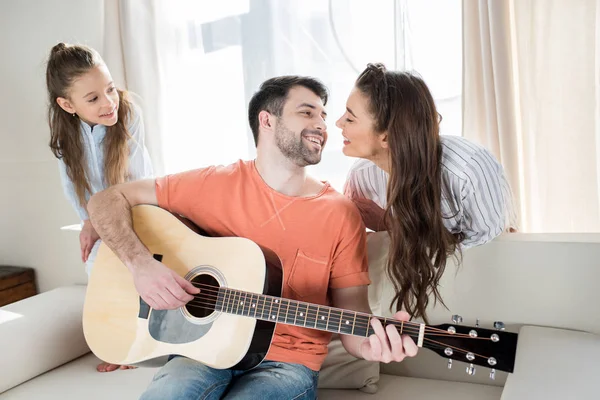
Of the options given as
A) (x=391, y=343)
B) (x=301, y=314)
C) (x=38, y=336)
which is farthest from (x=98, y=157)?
(x=391, y=343)

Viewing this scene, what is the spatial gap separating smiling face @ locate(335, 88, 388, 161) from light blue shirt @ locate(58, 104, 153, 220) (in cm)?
83

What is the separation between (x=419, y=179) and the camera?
5.12 ft

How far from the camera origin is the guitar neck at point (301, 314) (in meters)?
1.32

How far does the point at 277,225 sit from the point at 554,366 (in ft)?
2.56

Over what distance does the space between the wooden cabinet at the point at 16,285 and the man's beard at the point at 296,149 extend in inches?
68.1

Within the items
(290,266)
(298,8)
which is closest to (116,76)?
(298,8)

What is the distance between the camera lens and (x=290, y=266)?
164 centimetres

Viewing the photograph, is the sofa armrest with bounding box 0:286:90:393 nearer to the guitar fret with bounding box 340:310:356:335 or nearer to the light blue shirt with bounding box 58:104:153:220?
the light blue shirt with bounding box 58:104:153:220

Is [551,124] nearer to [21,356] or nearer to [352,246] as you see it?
[352,246]

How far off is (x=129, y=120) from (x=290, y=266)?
88cm

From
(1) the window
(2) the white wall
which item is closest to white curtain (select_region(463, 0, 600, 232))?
(1) the window

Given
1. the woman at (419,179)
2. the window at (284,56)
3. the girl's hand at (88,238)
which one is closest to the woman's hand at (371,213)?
the woman at (419,179)

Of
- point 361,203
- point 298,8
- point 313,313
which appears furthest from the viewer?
point 298,8

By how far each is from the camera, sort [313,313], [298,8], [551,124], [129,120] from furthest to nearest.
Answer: [298,8] → [129,120] → [551,124] → [313,313]
